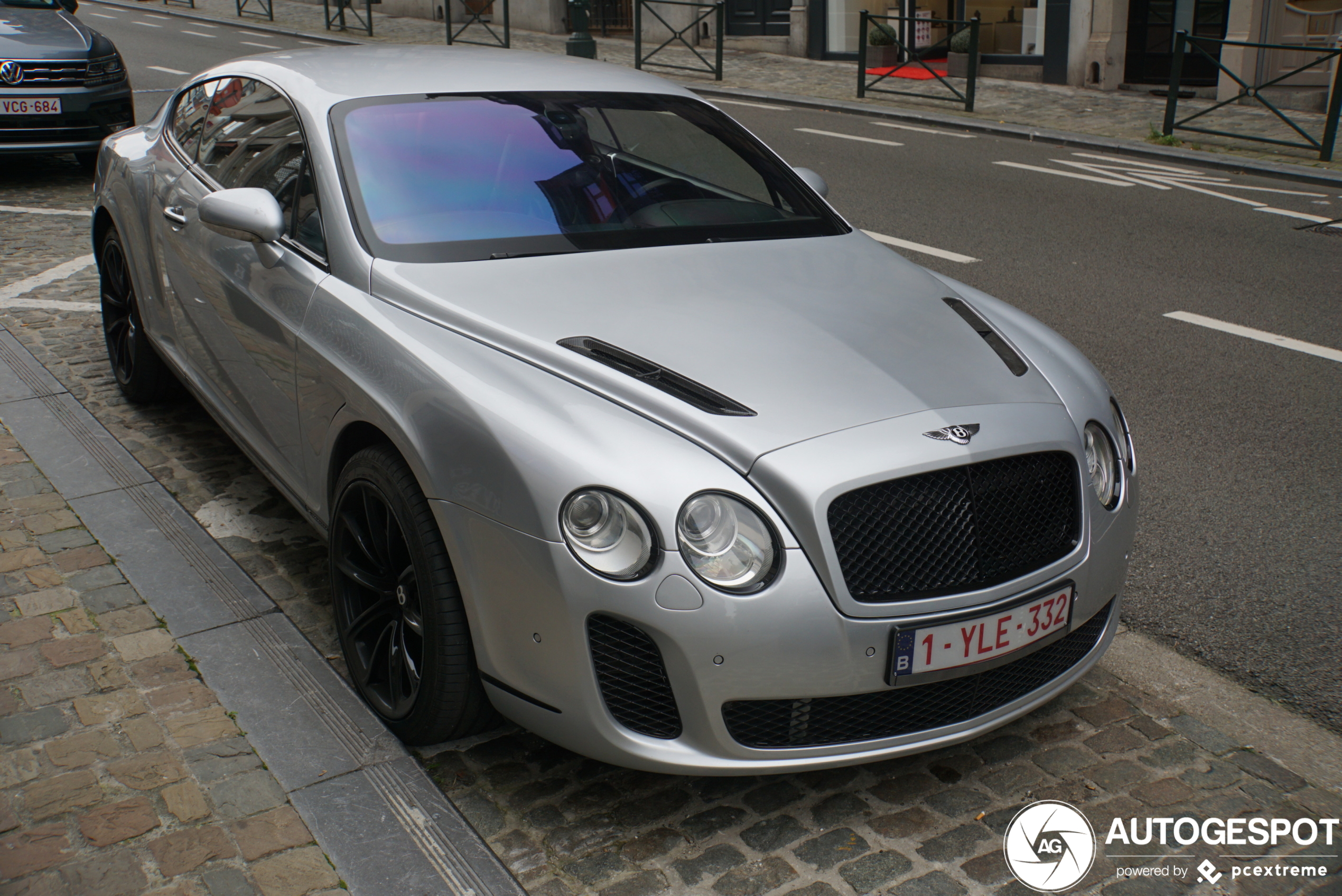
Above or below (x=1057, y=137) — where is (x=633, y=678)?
below

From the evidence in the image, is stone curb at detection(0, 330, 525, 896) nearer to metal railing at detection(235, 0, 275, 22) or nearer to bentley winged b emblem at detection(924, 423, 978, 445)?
bentley winged b emblem at detection(924, 423, 978, 445)

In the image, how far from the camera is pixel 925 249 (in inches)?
327

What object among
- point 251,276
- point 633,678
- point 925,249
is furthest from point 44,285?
point 633,678

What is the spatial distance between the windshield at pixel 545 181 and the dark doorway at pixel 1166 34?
14.7 meters

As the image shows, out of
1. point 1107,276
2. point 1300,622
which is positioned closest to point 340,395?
point 1300,622

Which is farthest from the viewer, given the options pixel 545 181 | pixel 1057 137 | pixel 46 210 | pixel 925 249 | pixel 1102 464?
pixel 1057 137

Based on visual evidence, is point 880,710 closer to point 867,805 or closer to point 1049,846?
point 867,805

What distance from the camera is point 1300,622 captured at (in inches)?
141

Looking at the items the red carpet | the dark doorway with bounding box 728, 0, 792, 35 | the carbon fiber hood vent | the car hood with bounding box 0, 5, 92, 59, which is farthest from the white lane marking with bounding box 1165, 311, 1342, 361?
the dark doorway with bounding box 728, 0, 792, 35

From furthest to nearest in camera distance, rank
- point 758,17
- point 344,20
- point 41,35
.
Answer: point 344,20
point 758,17
point 41,35

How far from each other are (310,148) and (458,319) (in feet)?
3.15

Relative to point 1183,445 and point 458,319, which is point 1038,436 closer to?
point 458,319

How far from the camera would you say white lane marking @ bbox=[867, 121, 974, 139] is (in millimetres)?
13859

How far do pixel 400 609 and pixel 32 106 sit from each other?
8663 millimetres
